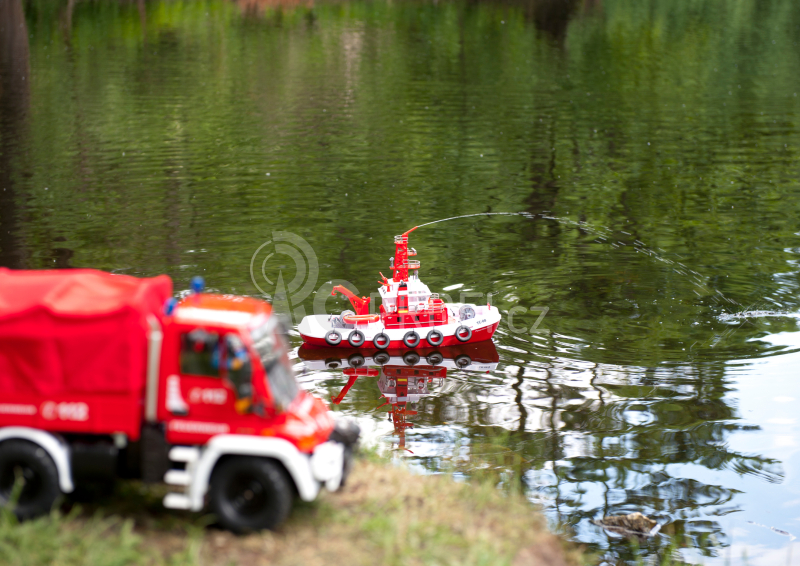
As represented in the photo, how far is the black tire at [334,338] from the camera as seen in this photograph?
20781mm

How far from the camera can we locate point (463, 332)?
21.0 m

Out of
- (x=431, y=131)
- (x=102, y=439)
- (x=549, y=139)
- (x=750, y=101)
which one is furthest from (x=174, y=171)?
(x=750, y=101)

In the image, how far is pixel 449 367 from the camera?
20594 mm

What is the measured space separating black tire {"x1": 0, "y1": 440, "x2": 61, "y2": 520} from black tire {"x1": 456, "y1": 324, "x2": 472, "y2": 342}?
1260 cm

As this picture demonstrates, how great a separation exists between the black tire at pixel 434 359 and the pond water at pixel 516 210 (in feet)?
3.59

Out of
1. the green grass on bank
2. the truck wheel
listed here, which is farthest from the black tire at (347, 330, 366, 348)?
the truck wheel

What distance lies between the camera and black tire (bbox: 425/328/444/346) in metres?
21.1

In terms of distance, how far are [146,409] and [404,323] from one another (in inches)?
469

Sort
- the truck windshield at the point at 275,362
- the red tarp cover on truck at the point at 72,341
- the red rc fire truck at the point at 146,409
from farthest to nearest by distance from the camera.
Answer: the truck windshield at the point at 275,362 < the red rc fire truck at the point at 146,409 < the red tarp cover on truck at the point at 72,341

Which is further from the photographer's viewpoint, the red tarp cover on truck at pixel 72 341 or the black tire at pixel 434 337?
the black tire at pixel 434 337

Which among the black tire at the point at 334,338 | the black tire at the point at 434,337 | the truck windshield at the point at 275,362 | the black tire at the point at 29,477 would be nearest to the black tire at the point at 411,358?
the black tire at the point at 434,337

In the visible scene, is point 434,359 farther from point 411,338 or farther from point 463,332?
point 463,332

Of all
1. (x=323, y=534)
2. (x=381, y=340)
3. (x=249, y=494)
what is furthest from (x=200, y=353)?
(x=381, y=340)

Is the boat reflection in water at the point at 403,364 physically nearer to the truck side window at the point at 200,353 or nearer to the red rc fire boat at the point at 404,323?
the red rc fire boat at the point at 404,323
